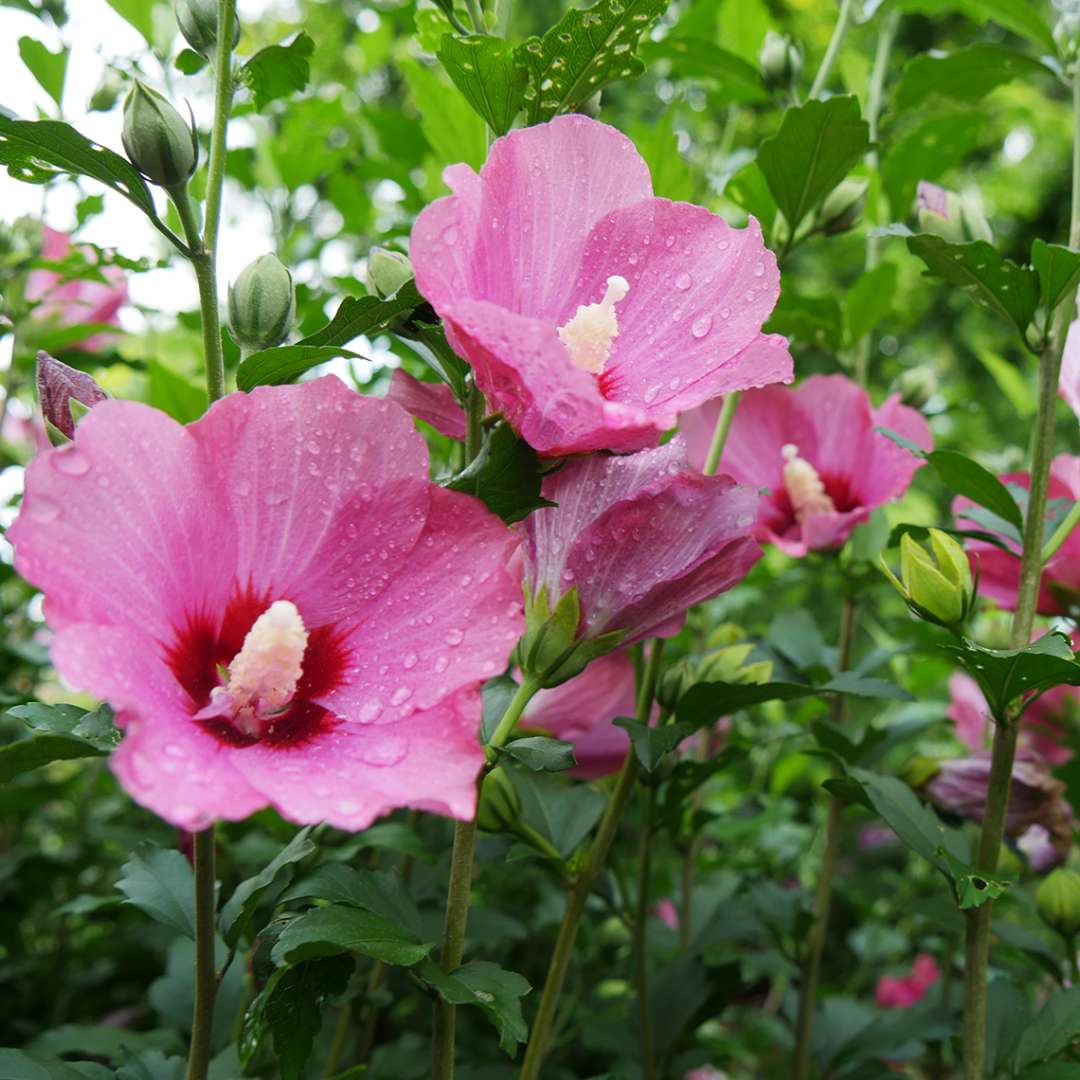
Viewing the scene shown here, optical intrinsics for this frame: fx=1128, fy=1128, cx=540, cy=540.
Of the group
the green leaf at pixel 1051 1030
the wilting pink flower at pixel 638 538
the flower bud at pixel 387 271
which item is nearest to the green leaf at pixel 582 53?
the flower bud at pixel 387 271

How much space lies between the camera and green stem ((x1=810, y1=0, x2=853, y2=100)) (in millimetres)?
1080

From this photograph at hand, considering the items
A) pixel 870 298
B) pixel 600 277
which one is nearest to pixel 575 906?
pixel 600 277

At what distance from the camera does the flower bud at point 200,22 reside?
0.71 meters

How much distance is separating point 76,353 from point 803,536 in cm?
96

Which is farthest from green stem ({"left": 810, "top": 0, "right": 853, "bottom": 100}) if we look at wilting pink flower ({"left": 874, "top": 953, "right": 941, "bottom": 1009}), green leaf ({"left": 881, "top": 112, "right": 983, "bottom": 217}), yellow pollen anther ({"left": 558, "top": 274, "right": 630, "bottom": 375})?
wilting pink flower ({"left": 874, "top": 953, "right": 941, "bottom": 1009})

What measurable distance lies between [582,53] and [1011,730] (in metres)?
0.57

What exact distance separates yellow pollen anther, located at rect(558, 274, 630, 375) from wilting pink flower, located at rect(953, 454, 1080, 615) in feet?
1.64

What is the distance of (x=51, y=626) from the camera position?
53 cm

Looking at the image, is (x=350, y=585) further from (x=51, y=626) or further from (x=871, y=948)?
Result: (x=871, y=948)

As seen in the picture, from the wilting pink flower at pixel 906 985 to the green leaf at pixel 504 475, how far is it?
171cm

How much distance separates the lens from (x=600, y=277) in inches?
28.0

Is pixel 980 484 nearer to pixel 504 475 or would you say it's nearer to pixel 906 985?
pixel 504 475

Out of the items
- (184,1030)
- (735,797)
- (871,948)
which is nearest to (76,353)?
(184,1030)

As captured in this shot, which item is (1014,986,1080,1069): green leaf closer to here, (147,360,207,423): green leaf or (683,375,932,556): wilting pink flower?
(683,375,932,556): wilting pink flower
